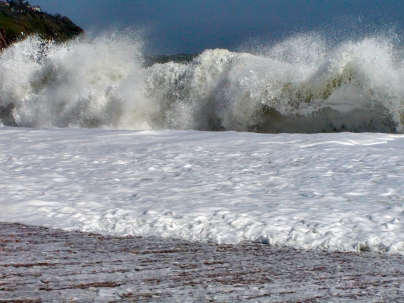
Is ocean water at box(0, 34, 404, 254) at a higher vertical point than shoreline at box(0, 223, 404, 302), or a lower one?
higher

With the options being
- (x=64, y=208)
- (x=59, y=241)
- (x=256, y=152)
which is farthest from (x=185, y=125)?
(x=59, y=241)

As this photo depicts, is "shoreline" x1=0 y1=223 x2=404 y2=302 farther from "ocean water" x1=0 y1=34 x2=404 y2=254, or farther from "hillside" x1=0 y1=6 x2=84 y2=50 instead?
"hillside" x1=0 y1=6 x2=84 y2=50

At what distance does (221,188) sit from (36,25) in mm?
52309

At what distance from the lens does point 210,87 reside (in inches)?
432

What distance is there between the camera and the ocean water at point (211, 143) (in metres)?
3.49

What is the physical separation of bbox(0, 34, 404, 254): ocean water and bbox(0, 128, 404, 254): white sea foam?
1 centimetres

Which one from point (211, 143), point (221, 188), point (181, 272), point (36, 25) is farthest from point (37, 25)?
point (181, 272)

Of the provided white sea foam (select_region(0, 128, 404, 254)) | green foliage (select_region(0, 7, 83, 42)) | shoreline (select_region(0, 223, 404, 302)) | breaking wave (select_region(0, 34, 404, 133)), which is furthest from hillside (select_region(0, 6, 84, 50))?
shoreline (select_region(0, 223, 404, 302))

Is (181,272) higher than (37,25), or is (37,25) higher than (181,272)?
(37,25)

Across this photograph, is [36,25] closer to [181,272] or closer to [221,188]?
→ [221,188]

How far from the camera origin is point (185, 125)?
1087 centimetres

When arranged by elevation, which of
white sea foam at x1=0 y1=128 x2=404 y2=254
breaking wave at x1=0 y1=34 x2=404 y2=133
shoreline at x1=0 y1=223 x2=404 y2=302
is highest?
breaking wave at x1=0 y1=34 x2=404 y2=133

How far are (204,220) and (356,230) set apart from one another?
0.90 metres

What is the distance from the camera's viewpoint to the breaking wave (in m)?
9.34
